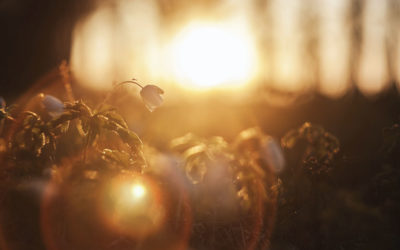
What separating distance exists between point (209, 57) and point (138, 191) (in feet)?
48.7

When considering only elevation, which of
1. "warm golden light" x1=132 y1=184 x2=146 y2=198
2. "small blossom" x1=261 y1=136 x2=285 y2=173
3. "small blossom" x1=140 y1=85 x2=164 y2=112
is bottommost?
"small blossom" x1=261 y1=136 x2=285 y2=173

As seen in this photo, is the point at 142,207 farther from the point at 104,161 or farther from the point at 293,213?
the point at 293,213

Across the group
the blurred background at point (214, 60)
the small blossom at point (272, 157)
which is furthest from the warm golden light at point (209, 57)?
the small blossom at point (272, 157)

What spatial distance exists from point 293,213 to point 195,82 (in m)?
16.3

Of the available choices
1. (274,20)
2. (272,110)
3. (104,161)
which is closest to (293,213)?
(104,161)

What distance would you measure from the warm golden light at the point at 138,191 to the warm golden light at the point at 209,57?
12.6m

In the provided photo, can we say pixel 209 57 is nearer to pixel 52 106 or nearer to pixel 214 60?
pixel 214 60

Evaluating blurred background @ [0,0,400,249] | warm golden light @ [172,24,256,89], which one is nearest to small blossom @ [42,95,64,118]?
blurred background @ [0,0,400,249]

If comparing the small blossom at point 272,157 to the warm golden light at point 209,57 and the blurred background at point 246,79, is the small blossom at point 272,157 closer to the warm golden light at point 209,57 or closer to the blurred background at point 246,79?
the blurred background at point 246,79

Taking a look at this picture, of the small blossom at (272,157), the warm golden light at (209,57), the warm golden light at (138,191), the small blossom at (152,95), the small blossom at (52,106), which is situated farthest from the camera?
the warm golden light at (209,57)

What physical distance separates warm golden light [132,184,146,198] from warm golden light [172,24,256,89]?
1263 centimetres

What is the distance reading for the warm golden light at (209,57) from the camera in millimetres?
15430

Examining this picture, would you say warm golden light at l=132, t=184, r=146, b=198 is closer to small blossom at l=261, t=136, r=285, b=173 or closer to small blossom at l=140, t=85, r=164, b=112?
small blossom at l=140, t=85, r=164, b=112

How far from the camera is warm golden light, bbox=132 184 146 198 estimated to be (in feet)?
7.15
